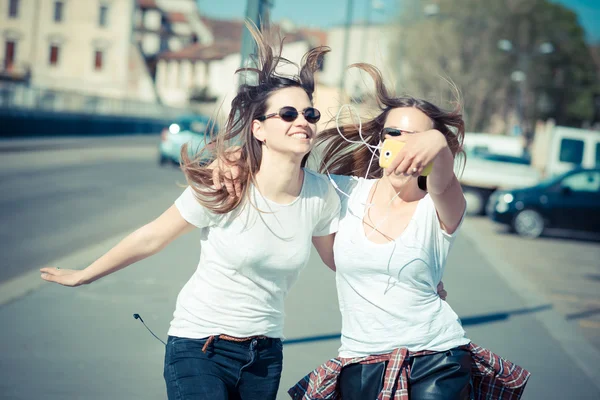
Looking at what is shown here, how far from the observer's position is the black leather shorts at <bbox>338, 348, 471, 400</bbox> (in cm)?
288

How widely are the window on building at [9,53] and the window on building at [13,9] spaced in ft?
8.89

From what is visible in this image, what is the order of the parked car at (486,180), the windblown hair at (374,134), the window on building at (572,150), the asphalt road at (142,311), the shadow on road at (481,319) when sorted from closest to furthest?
the windblown hair at (374,134)
the asphalt road at (142,311)
the shadow on road at (481,319)
the parked car at (486,180)
the window on building at (572,150)

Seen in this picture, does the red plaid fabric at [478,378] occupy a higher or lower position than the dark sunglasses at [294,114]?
lower

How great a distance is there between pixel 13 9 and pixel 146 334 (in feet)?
254

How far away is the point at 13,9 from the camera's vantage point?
250 ft

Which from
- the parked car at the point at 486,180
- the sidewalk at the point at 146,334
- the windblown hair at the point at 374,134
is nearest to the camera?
the windblown hair at the point at 374,134

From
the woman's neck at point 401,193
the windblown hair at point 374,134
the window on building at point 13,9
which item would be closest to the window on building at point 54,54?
the window on building at point 13,9

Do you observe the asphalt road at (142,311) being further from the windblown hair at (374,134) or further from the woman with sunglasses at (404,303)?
the woman with sunglasses at (404,303)

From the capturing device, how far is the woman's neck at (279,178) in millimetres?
3104

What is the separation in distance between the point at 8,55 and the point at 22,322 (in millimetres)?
75105

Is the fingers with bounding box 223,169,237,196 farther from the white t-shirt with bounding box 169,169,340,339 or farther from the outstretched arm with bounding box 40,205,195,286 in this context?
the outstretched arm with bounding box 40,205,195,286

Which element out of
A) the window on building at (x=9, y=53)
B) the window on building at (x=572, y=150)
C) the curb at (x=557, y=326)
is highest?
the window on building at (x=9, y=53)

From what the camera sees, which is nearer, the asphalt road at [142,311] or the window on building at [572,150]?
the asphalt road at [142,311]

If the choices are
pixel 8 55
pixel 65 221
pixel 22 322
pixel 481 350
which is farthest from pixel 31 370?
pixel 8 55
